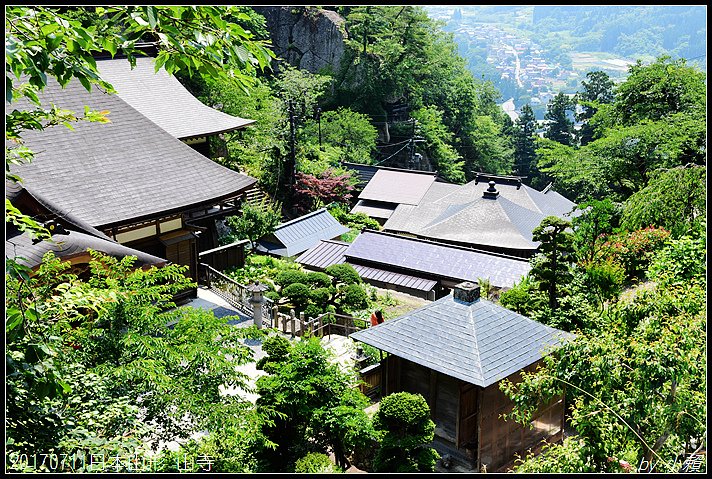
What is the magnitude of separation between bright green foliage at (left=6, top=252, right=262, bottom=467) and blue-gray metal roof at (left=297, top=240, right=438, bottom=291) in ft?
41.6

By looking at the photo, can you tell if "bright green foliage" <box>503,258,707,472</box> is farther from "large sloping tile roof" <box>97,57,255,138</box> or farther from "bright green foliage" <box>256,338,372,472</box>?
"large sloping tile roof" <box>97,57,255,138</box>

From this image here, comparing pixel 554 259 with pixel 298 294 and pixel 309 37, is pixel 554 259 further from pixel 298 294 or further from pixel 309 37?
pixel 309 37

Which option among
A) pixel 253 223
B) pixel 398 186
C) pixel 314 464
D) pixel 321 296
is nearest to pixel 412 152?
pixel 398 186

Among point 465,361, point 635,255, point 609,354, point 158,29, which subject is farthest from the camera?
point 635,255

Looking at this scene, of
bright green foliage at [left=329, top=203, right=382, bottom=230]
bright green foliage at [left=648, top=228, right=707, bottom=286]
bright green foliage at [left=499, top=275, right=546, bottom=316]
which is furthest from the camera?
bright green foliage at [left=329, top=203, right=382, bottom=230]

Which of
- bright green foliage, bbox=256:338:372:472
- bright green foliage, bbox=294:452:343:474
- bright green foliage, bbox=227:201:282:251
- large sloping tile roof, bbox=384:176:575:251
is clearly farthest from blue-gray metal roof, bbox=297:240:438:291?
bright green foliage, bbox=294:452:343:474

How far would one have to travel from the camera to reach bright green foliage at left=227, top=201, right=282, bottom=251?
23.0 metres

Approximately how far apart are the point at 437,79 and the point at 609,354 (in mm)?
46814

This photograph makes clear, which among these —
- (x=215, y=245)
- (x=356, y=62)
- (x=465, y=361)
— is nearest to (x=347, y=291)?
(x=215, y=245)

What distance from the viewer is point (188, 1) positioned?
3543 millimetres

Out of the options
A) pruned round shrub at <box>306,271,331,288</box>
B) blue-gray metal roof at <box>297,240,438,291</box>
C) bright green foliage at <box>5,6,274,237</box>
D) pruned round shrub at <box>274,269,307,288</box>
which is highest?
bright green foliage at <box>5,6,274,237</box>


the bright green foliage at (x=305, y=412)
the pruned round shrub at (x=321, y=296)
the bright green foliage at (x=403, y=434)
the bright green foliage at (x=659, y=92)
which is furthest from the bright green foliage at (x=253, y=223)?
the bright green foliage at (x=403, y=434)

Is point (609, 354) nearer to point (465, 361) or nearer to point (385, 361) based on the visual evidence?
point (465, 361)

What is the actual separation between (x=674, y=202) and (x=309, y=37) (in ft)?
123
